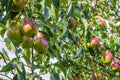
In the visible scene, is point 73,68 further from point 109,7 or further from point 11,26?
point 109,7

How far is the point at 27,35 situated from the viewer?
1.08 metres

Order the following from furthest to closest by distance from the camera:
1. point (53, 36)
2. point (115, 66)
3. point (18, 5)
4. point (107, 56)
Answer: point (115, 66) → point (107, 56) → point (53, 36) → point (18, 5)

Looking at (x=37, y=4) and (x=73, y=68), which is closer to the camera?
(x=37, y=4)

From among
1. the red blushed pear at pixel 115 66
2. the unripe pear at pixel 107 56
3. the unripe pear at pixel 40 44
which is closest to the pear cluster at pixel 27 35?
the unripe pear at pixel 40 44

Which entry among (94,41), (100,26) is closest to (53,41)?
(94,41)

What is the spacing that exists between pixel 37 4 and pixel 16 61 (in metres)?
0.21

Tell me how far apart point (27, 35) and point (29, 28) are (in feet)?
0.10

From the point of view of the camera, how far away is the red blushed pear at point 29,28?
106cm

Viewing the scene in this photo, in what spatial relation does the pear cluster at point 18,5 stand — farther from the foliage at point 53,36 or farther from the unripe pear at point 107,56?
the unripe pear at point 107,56

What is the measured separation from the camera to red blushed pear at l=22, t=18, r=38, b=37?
41.6 inches

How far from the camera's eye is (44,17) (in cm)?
112

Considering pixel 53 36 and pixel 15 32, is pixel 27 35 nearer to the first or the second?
pixel 15 32

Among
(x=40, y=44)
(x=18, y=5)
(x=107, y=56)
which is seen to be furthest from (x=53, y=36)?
(x=107, y=56)

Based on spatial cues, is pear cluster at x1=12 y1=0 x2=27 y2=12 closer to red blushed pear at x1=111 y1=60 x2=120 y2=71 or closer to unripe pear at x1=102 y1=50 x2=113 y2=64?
unripe pear at x1=102 y1=50 x2=113 y2=64
